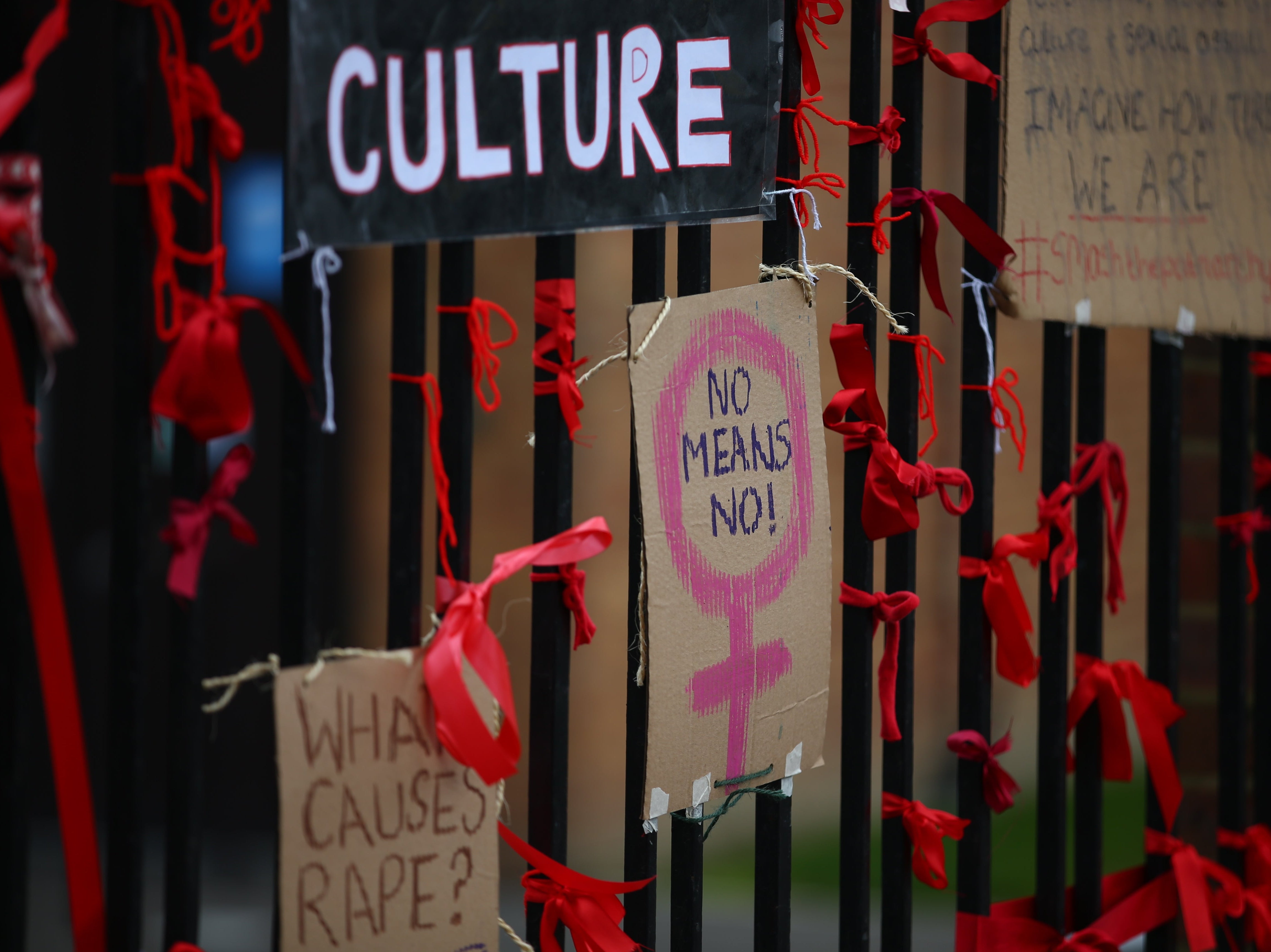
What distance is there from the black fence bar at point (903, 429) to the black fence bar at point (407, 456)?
0.45 m

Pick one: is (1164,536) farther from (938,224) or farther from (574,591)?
(574,591)

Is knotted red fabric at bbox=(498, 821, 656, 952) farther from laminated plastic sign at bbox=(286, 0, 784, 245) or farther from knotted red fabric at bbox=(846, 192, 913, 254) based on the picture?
knotted red fabric at bbox=(846, 192, 913, 254)

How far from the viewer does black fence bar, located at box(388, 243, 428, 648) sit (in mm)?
808

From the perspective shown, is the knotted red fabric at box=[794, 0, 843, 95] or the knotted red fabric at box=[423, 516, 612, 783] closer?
the knotted red fabric at box=[423, 516, 612, 783]

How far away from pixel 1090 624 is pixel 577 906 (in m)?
0.66

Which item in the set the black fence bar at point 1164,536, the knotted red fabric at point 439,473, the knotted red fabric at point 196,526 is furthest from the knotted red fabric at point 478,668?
the black fence bar at point 1164,536

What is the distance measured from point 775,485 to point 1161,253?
562 millimetres

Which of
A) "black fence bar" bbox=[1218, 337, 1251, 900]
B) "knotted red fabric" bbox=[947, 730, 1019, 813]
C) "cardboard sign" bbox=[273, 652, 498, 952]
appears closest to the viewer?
"cardboard sign" bbox=[273, 652, 498, 952]

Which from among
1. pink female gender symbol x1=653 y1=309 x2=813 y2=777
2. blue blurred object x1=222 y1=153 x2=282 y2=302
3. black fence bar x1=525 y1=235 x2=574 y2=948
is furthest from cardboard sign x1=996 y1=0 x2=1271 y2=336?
blue blurred object x1=222 y1=153 x2=282 y2=302

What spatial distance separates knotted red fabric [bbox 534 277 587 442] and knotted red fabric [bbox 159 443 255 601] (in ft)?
0.73

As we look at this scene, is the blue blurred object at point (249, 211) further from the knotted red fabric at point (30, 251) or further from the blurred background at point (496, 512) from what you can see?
the knotted red fabric at point (30, 251)

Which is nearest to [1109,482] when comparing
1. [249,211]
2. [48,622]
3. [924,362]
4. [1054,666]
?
[1054,666]

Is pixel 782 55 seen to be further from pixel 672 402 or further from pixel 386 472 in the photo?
pixel 386 472

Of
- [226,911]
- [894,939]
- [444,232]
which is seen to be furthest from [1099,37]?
[226,911]
